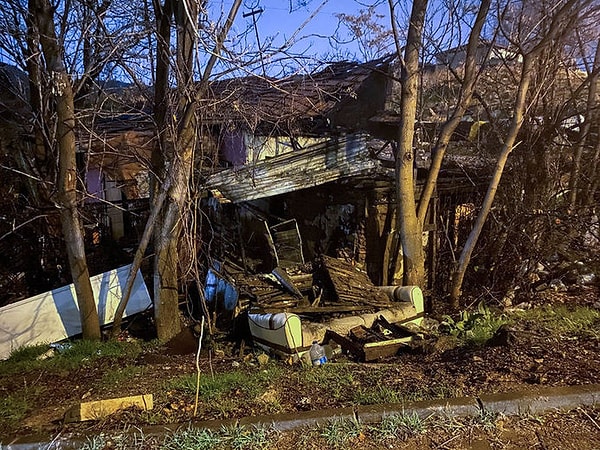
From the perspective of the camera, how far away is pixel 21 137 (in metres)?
7.91

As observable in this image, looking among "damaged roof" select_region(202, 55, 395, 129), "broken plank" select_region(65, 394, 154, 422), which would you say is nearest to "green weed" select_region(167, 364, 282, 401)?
"broken plank" select_region(65, 394, 154, 422)

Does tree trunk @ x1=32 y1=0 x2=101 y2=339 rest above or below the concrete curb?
above

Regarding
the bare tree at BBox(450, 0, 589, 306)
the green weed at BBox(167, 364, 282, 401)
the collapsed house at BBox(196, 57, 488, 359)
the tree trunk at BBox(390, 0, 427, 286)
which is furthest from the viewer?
the tree trunk at BBox(390, 0, 427, 286)

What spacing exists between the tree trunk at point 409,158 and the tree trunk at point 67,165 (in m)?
4.72

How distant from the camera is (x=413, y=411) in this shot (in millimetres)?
2986

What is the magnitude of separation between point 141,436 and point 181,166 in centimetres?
338

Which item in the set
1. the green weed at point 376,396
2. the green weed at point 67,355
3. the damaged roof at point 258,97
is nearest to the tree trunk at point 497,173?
the damaged roof at point 258,97

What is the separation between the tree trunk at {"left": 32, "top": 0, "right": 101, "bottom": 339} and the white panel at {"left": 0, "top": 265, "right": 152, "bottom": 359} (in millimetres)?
390

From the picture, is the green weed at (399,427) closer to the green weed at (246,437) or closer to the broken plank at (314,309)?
the green weed at (246,437)

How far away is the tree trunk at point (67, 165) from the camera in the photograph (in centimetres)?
505

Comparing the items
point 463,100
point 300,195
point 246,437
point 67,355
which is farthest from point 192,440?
point 300,195

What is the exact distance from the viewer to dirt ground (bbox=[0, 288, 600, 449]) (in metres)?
2.80

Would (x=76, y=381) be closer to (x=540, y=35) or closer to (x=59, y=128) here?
(x=59, y=128)

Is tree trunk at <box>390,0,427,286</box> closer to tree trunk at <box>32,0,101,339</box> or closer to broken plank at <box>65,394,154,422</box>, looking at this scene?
tree trunk at <box>32,0,101,339</box>
